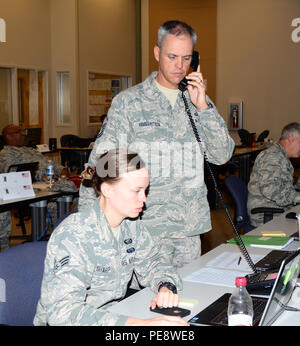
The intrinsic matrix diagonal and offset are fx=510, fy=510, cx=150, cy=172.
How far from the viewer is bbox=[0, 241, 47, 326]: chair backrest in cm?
191

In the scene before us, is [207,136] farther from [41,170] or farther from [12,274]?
[41,170]

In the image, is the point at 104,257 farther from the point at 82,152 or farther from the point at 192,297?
the point at 82,152

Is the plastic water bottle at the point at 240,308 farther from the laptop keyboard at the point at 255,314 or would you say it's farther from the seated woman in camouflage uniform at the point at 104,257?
the seated woman in camouflage uniform at the point at 104,257

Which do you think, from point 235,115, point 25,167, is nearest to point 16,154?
point 25,167

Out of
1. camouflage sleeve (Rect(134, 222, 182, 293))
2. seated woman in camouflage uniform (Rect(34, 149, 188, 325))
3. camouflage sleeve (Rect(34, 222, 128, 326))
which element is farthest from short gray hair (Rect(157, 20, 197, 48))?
camouflage sleeve (Rect(34, 222, 128, 326))

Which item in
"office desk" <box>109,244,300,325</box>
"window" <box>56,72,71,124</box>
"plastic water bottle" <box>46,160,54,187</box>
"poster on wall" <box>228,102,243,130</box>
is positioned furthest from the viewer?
"poster on wall" <box>228,102,243,130</box>

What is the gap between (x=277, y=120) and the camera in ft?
42.0

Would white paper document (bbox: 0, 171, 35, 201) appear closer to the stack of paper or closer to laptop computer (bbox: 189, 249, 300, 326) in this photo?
the stack of paper

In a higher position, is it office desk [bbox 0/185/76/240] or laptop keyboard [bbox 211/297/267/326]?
laptop keyboard [bbox 211/297/267/326]

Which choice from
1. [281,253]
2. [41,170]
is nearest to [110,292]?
[281,253]

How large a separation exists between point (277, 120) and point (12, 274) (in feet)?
38.1

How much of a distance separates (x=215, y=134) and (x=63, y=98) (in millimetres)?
10040

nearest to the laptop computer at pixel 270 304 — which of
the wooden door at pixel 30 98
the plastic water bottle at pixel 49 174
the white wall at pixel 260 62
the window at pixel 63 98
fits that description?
the plastic water bottle at pixel 49 174

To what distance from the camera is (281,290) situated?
1.56m
